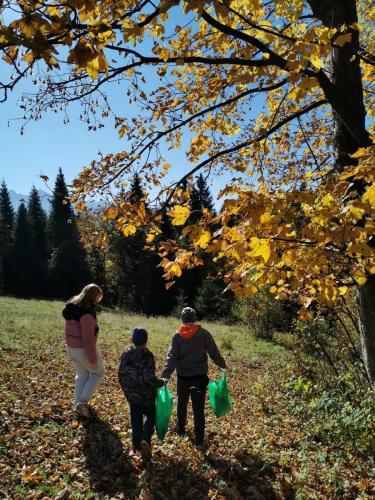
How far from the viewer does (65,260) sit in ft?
147

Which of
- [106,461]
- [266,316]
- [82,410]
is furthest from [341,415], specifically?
[266,316]

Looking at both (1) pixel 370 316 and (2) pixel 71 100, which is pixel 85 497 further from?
(2) pixel 71 100

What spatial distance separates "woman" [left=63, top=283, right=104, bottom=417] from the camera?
5621mm

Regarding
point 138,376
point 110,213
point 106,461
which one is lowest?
point 106,461

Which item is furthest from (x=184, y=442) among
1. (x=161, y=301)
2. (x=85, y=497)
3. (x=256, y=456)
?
(x=161, y=301)

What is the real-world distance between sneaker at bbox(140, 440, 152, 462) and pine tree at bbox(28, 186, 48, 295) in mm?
42450

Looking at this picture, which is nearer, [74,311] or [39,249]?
[74,311]

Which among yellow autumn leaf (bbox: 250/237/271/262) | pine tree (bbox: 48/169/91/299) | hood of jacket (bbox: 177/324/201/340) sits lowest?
hood of jacket (bbox: 177/324/201/340)

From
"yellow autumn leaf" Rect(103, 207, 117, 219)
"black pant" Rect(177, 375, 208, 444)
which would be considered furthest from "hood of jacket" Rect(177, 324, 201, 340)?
"yellow autumn leaf" Rect(103, 207, 117, 219)

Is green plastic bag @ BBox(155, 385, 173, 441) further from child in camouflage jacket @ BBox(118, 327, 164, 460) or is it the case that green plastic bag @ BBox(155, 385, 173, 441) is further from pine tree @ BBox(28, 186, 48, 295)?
pine tree @ BBox(28, 186, 48, 295)

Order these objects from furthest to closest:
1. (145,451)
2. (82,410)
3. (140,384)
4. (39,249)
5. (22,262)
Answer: (39,249)
(22,262)
(82,410)
(140,384)
(145,451)

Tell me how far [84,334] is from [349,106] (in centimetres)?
413

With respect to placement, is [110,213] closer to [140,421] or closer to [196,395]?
[140,421]

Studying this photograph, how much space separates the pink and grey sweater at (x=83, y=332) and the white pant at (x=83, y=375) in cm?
9
